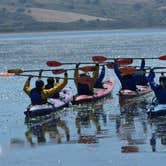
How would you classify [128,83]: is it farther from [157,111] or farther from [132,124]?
Result: [132,124]

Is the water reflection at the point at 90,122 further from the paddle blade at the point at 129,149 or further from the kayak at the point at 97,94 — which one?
the paddle blade at the point at 129,149

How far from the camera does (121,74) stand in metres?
41.2

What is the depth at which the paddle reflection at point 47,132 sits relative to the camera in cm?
2997

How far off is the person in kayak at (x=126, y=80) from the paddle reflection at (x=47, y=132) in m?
6.91

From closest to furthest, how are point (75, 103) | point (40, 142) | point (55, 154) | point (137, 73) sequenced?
point (55, 154) < point (40, 142) < point (75, 103) < point (137, 73)

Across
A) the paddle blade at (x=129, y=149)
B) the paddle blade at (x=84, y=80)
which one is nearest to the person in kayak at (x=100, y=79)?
the paddle blade at (x=84, y=80)

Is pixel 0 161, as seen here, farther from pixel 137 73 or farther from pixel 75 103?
pixel 137 73

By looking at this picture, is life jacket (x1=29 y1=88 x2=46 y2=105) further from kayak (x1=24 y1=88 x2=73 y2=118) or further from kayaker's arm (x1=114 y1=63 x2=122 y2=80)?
kayaker's arm (x1=114 y1=63 x2=122 y2=80)

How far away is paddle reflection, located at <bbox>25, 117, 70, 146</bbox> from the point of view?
30.0 meters

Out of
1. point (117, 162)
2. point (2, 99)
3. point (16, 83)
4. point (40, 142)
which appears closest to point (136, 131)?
point (40, 142)

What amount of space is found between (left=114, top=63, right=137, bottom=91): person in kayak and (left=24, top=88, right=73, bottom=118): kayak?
3258 mm

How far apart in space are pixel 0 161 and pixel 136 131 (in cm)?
680

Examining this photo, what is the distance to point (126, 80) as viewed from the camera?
4147 cm

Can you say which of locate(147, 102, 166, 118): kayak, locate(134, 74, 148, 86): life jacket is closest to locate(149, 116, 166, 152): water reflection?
locate(147, 102, 166, 118): kayak
